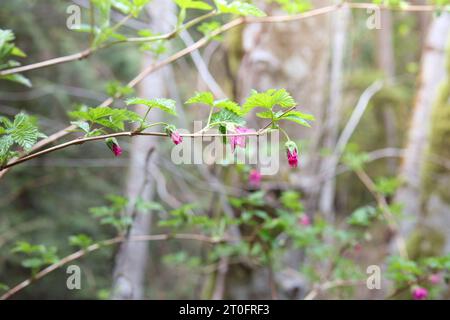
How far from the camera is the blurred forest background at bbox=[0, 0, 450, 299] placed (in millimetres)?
1559

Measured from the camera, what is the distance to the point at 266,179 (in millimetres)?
1796

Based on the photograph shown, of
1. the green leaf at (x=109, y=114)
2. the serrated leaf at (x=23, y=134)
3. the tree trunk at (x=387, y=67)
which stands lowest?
the serrated leaf at (x=23, y=134)

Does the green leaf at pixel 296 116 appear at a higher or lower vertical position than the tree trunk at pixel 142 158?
lower

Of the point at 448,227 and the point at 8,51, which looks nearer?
the point at 8,51

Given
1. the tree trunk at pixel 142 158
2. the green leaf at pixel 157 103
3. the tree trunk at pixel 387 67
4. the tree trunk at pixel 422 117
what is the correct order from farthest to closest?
the tree trunk at pixel 387 67 → the tree trunk at pixel 422 117 → the tree trunk at pixel 142 158 → the green leaf at pixel 157 103

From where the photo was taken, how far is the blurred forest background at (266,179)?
156 cm

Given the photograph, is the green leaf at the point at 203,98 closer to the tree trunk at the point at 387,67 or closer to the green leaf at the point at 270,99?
the green leaf at the point at 270,99

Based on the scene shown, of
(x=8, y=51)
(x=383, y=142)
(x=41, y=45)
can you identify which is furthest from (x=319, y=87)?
(x=41, y=45)

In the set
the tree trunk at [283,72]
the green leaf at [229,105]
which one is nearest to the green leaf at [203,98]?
the green leaf at [229,105]
